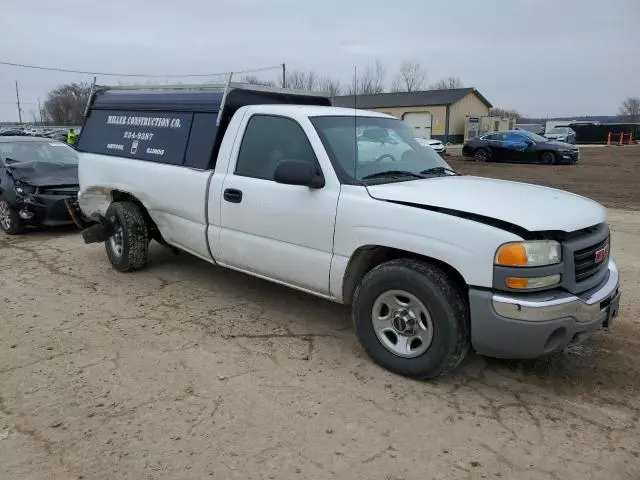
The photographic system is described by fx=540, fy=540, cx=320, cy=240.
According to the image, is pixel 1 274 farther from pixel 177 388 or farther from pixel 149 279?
pixel 177 388

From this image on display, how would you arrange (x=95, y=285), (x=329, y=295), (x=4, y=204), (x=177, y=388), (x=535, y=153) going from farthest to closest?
(x=535, y=153)
(x=4, y=204)
(x=95, y=285)
(x=329, y=295)
(x=177, y=388)

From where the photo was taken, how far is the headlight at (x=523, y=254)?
3.20m

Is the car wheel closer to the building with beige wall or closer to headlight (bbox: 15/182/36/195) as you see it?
the building with beige wall

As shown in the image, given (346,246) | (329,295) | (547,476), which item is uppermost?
(346,246)

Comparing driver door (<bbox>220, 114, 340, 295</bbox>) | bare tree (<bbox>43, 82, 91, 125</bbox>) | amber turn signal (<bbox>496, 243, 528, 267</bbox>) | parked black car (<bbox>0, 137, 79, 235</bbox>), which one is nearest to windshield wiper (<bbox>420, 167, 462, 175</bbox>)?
driver door (<bbox>220, 114, 340, 295</bbox>)

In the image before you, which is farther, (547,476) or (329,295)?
(329,295)

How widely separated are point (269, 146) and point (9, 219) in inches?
241

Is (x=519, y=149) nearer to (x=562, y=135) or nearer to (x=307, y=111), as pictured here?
(x=562, y=135)

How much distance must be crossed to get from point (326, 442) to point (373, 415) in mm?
404

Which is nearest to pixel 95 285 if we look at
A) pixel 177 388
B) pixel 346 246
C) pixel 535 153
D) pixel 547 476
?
pixel 177 388

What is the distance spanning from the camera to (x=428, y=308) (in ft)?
11.5

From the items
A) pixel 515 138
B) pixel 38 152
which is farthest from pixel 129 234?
pixel 515 138

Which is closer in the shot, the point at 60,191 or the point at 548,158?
the point at 60,191

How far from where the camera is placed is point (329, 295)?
4203mm
